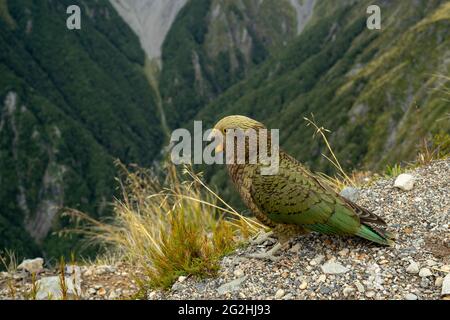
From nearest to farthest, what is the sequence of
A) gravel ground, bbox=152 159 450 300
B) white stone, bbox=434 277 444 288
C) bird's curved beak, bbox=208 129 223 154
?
white stone, bbox=434 277 444 288 → gravel ground, bbox=152 159 450 300 → bird's curved beak, bbox=208 129 223 154

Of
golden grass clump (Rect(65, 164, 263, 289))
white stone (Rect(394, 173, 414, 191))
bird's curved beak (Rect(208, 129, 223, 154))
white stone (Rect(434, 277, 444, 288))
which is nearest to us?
white stone (Rect(434, 277, 444, 288))

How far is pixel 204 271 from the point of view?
605cm

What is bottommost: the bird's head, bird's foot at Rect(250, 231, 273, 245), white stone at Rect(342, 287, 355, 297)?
bird's foot at Rect(250, 231, 273, 245)

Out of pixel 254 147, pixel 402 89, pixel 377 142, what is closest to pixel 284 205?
pixel 254 147

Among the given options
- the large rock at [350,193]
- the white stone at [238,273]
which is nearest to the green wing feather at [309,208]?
the white stone at [238,273]

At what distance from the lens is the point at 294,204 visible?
219 inches

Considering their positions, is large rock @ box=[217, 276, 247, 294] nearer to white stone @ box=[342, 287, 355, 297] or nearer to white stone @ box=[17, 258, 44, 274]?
white stone @ box=[342, 287, 355, 297]

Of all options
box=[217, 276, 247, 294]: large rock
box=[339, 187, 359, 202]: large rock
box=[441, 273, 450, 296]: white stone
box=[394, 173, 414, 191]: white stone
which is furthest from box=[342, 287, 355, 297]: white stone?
box=[394, 173, 414, 191]: white stone

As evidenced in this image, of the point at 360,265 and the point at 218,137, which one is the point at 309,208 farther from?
the point at 218,137

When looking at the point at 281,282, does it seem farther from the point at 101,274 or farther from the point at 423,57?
the point at 423,57

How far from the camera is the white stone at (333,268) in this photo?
17.8 ft

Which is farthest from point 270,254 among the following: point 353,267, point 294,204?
point 353,267

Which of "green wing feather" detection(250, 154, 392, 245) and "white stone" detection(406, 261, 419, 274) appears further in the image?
"green wing feather" detection(250, 154, 392, 245)

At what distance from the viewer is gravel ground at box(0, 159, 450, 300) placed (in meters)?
5.13
